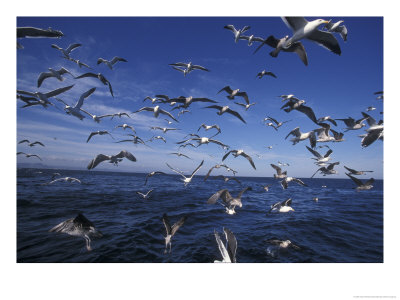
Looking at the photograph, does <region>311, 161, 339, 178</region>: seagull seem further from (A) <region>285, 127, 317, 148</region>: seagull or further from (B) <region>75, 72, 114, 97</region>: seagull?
(B) <region>75, 72, 114, 97</region>: seagull

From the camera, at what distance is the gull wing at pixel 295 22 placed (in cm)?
359

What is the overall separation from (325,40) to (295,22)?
74 cm

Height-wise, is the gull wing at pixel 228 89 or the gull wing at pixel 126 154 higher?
the gull wing at pixel 228 89

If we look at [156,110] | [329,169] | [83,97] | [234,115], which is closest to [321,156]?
[329,169]

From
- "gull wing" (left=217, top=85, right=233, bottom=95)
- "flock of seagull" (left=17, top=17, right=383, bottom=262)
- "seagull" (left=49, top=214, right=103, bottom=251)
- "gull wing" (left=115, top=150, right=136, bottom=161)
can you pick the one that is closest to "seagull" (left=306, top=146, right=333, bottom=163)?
"flock of seagull" (left=17, top=17, right=383, bottom=262)

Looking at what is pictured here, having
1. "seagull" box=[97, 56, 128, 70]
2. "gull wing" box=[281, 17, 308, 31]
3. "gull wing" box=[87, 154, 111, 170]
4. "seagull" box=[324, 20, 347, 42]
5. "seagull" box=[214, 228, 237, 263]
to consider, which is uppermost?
"seagull" box=[97, 56, 128, 70]

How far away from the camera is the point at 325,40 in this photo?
12.2ft

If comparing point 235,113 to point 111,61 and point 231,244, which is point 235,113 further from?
point 111,61

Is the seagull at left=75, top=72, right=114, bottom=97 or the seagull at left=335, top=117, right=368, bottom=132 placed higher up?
the seagull at left=75, top=72, right=114, bottom=97

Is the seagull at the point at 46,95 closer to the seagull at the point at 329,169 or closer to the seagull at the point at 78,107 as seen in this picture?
the seagull at the point at 78,107

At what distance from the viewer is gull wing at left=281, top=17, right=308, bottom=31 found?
11.8 ft

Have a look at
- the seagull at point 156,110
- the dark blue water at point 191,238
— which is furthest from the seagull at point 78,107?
the dark blue water at point 191,238
